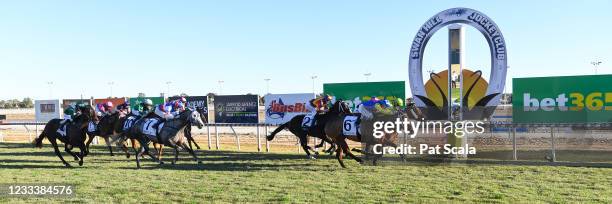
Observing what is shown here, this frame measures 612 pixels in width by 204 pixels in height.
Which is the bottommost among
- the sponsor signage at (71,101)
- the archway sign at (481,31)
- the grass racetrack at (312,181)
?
the grass racetrack at (312,181)

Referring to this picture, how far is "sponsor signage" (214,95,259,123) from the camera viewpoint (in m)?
16.7

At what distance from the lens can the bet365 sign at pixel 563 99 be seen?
1189 cm

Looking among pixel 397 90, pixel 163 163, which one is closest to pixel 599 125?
pixel 397 90

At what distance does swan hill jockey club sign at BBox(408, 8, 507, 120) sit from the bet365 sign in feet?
5.05

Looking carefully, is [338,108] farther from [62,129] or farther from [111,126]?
[62,129]

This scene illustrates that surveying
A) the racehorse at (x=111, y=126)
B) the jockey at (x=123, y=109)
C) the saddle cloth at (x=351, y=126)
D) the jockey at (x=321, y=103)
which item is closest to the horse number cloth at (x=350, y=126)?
the saddle cloth at (x=351, y=126)

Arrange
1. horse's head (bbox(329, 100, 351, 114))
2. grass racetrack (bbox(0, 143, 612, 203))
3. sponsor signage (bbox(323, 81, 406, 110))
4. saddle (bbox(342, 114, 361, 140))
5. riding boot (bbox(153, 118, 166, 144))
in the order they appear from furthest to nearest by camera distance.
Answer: sponsor signage (bbox(323, 81, 406, 110))
riding boot (bbox(153, 118, 166, 144))
horse's head (bbox(329, 100, 351, 114))
saddle (bbox(342, 114, 361, 140))
grass racetrack (bbox(0, 143, 612, 203))

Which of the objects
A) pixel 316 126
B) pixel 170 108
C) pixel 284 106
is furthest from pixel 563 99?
pixel 170 108

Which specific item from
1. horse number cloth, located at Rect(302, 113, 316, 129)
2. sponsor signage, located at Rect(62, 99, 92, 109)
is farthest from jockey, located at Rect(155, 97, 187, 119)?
sponsor signage, located at Rect(62, 99, 92, 109)

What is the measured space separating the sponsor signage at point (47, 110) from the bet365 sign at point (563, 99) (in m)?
19.6

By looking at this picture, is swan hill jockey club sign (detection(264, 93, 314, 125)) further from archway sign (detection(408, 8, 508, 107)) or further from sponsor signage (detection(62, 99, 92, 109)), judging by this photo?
sponsor signage (detection(62, 99, 92, 109))

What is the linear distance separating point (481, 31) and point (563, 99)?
3.05m

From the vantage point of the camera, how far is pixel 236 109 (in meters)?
17.0

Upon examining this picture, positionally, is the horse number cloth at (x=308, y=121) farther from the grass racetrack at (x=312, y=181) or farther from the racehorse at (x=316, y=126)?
the grass racetrack at (x=312, y=181)
